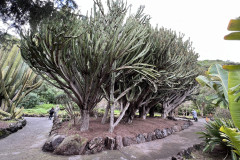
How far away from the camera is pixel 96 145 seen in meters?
4.77

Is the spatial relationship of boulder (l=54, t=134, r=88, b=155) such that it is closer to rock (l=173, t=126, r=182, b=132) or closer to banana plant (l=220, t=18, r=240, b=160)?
banana plant (l=220, t=18, r=240, b=160)

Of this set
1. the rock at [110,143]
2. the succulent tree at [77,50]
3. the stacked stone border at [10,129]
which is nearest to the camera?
the succulent tree at [77,50]

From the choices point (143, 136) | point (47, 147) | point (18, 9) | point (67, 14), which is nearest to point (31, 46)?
point (18, 9)

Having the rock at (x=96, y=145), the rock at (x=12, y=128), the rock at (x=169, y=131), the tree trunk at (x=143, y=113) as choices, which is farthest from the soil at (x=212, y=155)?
the rock at (x=12, y=128)

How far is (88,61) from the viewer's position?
514 centimetres

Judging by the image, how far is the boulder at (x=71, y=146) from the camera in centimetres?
435

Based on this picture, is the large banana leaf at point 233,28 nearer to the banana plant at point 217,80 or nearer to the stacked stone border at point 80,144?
the banana plant at point 217,80

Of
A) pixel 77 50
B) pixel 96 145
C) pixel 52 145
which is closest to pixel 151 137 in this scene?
pixel 96 145

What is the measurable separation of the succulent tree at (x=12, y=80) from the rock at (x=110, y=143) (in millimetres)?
6867

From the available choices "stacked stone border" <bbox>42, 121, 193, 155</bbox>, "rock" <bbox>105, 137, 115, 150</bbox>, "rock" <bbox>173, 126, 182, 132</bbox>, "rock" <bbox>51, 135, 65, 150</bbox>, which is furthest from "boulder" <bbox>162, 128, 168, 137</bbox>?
"rock" <bbox>51, 135, 65, 150</bbox>

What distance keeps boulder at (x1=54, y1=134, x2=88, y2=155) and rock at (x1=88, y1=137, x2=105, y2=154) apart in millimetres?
219

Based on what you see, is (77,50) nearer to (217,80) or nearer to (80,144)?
(80,144)

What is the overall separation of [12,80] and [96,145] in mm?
7830

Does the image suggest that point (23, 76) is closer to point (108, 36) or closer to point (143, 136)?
point (108, 36)
